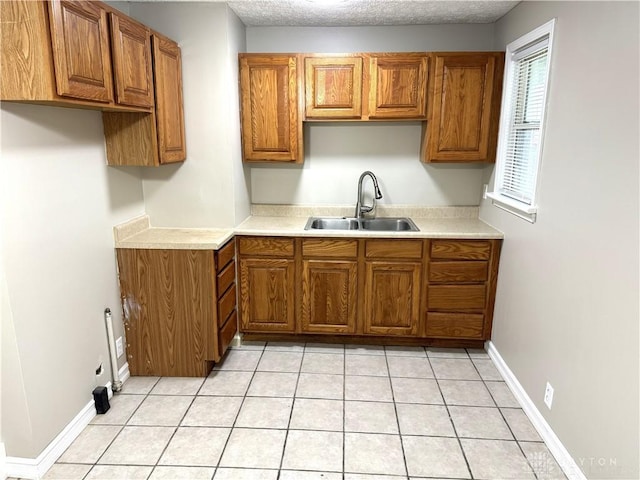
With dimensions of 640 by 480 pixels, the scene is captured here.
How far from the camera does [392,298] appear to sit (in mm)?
2930

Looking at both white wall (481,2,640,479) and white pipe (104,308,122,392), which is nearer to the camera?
white wall (481,2,640,479)

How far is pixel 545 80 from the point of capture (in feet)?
7.29

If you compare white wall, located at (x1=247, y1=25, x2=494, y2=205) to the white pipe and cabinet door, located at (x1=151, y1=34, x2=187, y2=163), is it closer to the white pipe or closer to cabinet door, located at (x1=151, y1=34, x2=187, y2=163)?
cabinet door, located at (x1=151, y1=34, x2=187, y2=163)

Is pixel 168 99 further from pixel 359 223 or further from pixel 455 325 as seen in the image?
pixel 455 325

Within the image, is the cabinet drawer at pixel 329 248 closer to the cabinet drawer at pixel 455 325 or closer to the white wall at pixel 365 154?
the white wall at pixel 365 154

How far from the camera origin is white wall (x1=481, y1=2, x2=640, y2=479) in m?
1.51

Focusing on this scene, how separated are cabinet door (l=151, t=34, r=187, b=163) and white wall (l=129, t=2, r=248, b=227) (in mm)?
68

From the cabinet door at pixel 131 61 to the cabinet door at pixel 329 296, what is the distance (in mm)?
1471

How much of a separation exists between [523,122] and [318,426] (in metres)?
2.23

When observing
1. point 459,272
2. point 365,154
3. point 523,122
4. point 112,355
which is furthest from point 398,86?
point 112,355

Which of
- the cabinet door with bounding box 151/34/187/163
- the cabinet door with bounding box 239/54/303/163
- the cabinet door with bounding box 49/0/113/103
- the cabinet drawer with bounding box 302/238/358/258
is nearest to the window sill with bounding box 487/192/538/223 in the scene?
the cabinet drawer with bounding box 302/238/358/258

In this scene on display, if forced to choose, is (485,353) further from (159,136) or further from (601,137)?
(159,136)

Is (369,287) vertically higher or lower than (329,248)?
lower

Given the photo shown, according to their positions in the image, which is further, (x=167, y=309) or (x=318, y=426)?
(x=167, y=309)
